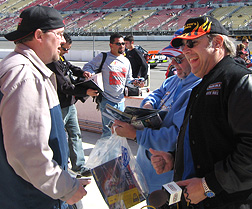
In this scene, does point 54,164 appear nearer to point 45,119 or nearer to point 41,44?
point 45,119

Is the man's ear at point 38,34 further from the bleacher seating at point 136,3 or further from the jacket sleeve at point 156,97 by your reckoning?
the bleacher seating at point 136,3

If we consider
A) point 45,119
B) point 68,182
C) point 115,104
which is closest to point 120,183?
point 68,182

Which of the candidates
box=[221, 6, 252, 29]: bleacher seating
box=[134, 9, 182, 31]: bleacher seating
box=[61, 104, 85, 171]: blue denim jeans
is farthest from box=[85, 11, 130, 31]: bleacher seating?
box=[61, 104, 85, 171]: blue denim jeans

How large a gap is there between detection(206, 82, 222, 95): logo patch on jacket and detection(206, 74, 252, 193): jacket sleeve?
0.09 metres

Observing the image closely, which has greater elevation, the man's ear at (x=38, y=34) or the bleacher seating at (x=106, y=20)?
the man's ear at (x=38, y=34)

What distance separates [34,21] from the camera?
5.82ft

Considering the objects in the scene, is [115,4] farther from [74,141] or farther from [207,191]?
[207,191]

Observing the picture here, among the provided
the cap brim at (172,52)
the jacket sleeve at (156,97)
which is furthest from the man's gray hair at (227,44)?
the jacket sleeve at (156,97)

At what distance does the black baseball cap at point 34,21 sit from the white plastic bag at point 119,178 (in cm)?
103

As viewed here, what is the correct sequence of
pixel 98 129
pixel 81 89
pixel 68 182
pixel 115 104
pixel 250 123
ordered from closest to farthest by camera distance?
pixel 250 123 → pixel 68 182 → pixel 81 89 → pixel 115 104 → pixel 98 129

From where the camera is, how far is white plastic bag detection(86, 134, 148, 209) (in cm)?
210

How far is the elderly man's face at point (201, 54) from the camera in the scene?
5.87 feet

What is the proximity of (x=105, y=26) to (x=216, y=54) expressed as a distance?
47.9 m

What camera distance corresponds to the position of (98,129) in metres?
6.34
